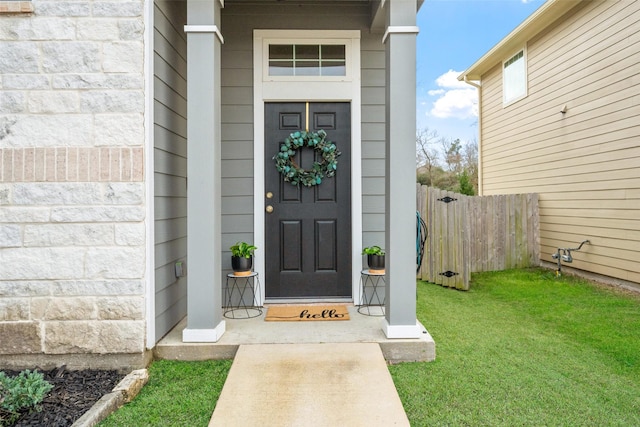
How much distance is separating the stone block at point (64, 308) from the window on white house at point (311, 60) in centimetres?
250

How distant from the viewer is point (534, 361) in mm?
2732

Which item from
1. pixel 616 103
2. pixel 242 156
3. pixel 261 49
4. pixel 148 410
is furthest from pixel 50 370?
pixel 616 103

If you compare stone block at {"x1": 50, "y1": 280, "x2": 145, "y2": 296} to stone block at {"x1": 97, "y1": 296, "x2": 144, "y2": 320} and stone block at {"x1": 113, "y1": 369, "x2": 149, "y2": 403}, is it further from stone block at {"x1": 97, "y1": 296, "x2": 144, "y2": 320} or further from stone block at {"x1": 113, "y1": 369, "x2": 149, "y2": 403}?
stone block at {"x1": 113, "y1": 369, "x2": 149, "y2": 403}

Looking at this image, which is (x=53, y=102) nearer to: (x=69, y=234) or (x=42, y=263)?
(x=69, y=234)

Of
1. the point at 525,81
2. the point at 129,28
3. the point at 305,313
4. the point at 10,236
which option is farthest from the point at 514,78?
the point at 10,236

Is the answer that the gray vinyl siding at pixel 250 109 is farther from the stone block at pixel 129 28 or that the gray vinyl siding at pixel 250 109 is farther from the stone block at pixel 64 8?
the stone block at pixel 64 8

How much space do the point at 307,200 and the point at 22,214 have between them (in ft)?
7.13

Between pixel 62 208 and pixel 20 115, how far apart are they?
2.17 feet

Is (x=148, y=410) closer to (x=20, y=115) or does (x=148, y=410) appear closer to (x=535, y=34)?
(x=20, y=115)

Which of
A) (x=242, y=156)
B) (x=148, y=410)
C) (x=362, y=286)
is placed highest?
(x=242, y=156)

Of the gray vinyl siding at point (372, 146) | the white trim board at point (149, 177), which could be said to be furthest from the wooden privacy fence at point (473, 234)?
the white trim board at point (149, 177)

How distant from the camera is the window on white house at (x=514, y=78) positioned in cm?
707

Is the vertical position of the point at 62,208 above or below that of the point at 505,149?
below

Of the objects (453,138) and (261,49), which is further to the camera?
(453,138)
